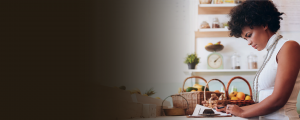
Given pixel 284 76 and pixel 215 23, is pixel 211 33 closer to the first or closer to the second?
pixel 215 23

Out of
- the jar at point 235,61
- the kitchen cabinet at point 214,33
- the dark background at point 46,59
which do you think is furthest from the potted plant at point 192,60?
the dark background at point 46,59

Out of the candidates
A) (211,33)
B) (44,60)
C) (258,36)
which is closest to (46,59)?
(44,60)

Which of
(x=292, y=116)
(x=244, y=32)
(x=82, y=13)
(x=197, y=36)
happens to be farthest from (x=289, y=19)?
(x=82, y=13)

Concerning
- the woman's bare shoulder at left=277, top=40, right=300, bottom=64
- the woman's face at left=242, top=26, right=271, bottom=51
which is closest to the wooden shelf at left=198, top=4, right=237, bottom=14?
the woman's face at left=242, top=26, right=271, bottom=51

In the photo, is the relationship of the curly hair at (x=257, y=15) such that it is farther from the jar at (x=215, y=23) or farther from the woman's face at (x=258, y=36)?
the jar at (x=215, y=23)

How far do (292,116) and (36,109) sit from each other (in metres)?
0.92

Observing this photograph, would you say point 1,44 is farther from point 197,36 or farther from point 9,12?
point 197,36

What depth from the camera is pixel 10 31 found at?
22 centimetres

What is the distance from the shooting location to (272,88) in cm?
86

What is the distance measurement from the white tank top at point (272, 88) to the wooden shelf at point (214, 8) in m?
1.17

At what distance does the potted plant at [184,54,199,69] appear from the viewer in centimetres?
197

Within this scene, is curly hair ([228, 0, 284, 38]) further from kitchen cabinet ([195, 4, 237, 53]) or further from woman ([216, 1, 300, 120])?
kitchen cabinet ([195, 4, 237, 53])

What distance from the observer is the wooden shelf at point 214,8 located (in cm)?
200

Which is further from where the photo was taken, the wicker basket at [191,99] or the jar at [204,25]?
the jar at [204,25]
